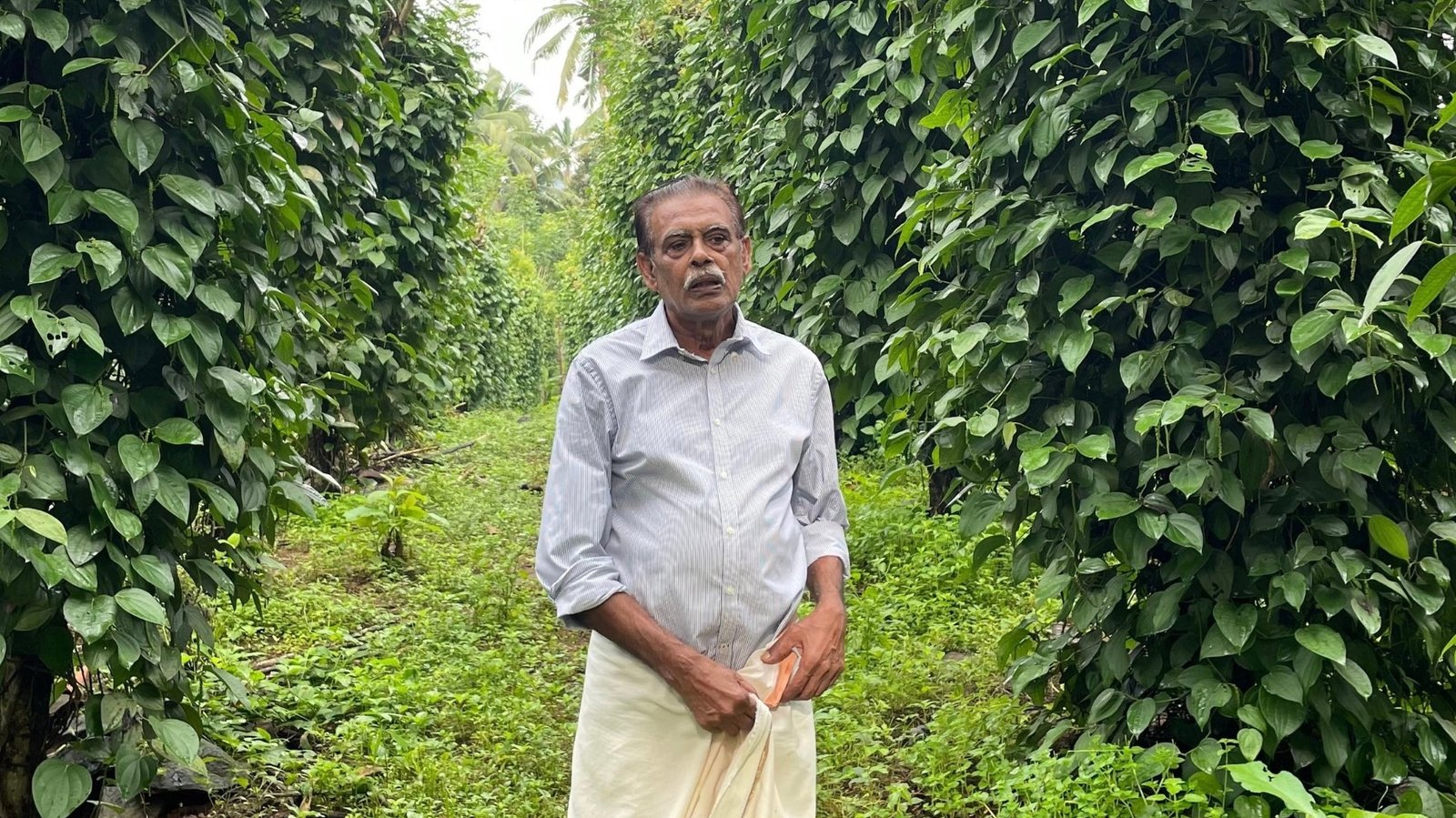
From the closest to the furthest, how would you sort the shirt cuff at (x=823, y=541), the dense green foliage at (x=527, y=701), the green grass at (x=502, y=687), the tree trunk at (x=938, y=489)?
the shirt cuff at (x=823, y=541) < the dense green foliage at (x=527, y=701) < the green grass at (x=502, y=687) < the tree trunk at (x=938, y=489)

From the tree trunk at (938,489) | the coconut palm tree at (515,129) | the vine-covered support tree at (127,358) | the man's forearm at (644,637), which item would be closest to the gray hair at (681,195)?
the man's forearm at (644,637)

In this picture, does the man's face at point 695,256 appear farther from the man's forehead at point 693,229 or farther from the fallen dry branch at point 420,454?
the fallen dry branch at point 420,454

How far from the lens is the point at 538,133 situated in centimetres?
5147

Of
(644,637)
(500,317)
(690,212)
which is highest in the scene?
(500,317)

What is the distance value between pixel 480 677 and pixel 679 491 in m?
3.20

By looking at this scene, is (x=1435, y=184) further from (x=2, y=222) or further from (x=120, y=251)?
(x=2, y=222)

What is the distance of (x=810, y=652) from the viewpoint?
2195 millimetres

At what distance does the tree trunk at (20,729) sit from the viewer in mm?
3041

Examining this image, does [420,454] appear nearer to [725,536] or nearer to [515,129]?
[725,536]

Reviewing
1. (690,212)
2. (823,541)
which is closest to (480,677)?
(823,541)

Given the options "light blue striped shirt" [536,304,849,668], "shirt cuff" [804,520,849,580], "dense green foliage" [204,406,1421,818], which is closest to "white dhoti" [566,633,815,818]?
"light blue striped shirt" [536,304,849,668]

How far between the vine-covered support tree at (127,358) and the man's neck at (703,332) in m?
1.21

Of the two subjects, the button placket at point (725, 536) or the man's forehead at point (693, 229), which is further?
the man's forehead at point (693, 229)

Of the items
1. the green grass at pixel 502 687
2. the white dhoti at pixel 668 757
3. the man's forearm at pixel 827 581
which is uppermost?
the man's forearm at pixel 827 581
